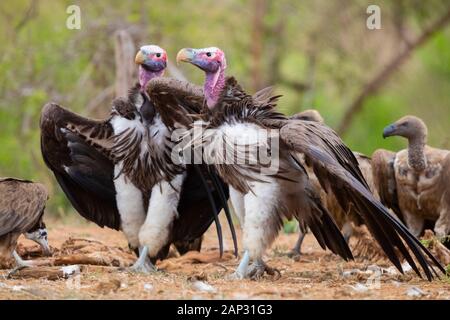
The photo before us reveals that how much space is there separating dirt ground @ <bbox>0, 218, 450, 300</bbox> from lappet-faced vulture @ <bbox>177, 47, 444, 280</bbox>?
242mm

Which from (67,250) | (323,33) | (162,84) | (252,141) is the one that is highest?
(323,33)

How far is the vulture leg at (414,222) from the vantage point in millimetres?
8477

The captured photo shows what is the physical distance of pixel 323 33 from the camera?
1792 cm

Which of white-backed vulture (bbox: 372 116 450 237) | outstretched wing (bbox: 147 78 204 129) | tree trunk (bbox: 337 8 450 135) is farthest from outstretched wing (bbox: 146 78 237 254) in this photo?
tree trunk (bbox: 337 8 450 135)

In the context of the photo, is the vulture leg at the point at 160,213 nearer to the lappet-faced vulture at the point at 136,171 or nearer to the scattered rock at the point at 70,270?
the lappet-faced vulture at the point at 136,171

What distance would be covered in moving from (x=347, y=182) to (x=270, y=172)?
2.64ft

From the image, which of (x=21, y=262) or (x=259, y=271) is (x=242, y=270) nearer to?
(x=259, y=271)

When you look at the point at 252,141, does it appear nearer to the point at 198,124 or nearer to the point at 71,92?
the point at 198,124

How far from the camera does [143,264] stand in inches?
292

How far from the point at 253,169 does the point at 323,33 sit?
11.7m

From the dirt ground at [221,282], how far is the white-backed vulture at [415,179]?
0.65 metres

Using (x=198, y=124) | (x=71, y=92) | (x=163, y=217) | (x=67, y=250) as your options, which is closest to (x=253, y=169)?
(x=198, y=124)

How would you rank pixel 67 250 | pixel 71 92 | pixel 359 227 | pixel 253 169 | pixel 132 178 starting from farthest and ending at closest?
pixel 71 92, pixel 359 227, pixel 67 250, pixel 132 178, pixel 253 169

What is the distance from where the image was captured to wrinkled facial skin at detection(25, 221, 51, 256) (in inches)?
300
